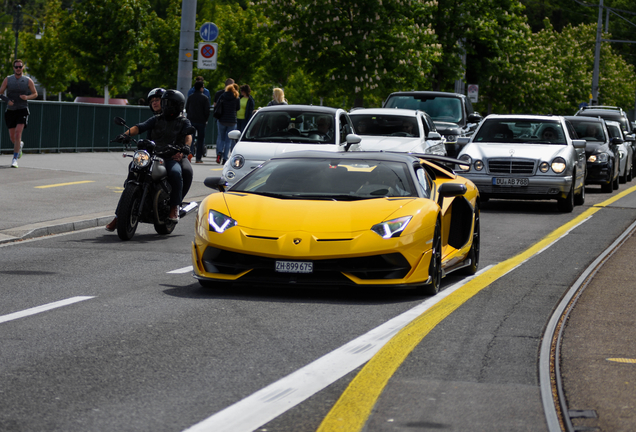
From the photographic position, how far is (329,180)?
29.0 ft

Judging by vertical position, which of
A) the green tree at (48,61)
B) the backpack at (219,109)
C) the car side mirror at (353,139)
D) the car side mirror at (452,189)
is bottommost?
the car side mirror at (452,189)

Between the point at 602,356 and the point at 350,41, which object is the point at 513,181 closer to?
the point at 602,356

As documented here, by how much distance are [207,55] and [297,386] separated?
1668cm

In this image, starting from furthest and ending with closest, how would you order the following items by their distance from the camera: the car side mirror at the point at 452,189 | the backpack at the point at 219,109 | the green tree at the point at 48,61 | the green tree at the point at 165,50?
the green tree at the point at 48,61 < the green tree at the point at 165,50 < the backpack at the point at 219,109 < the car side mirror at the point at 452,189

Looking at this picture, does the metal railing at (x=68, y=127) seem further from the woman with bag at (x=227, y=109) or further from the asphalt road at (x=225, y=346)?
the asphalt road at (x=225, y=346)

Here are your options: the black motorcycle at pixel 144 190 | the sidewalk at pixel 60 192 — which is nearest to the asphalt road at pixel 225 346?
the black motorcycle at pixel 144 190

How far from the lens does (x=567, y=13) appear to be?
126 meters

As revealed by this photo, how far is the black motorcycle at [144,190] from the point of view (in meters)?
11.4

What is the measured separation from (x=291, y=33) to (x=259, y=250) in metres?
23.6

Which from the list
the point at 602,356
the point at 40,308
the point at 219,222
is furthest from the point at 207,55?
the point at 602,356

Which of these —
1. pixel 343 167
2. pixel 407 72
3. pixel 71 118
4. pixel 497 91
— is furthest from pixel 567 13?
pixel 343 167

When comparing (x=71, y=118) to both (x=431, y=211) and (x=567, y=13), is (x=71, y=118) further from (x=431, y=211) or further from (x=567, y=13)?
(x=567, y=13)

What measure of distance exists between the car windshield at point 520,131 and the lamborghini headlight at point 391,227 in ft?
35.4

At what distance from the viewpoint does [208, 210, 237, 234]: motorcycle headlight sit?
7984 millimetres
